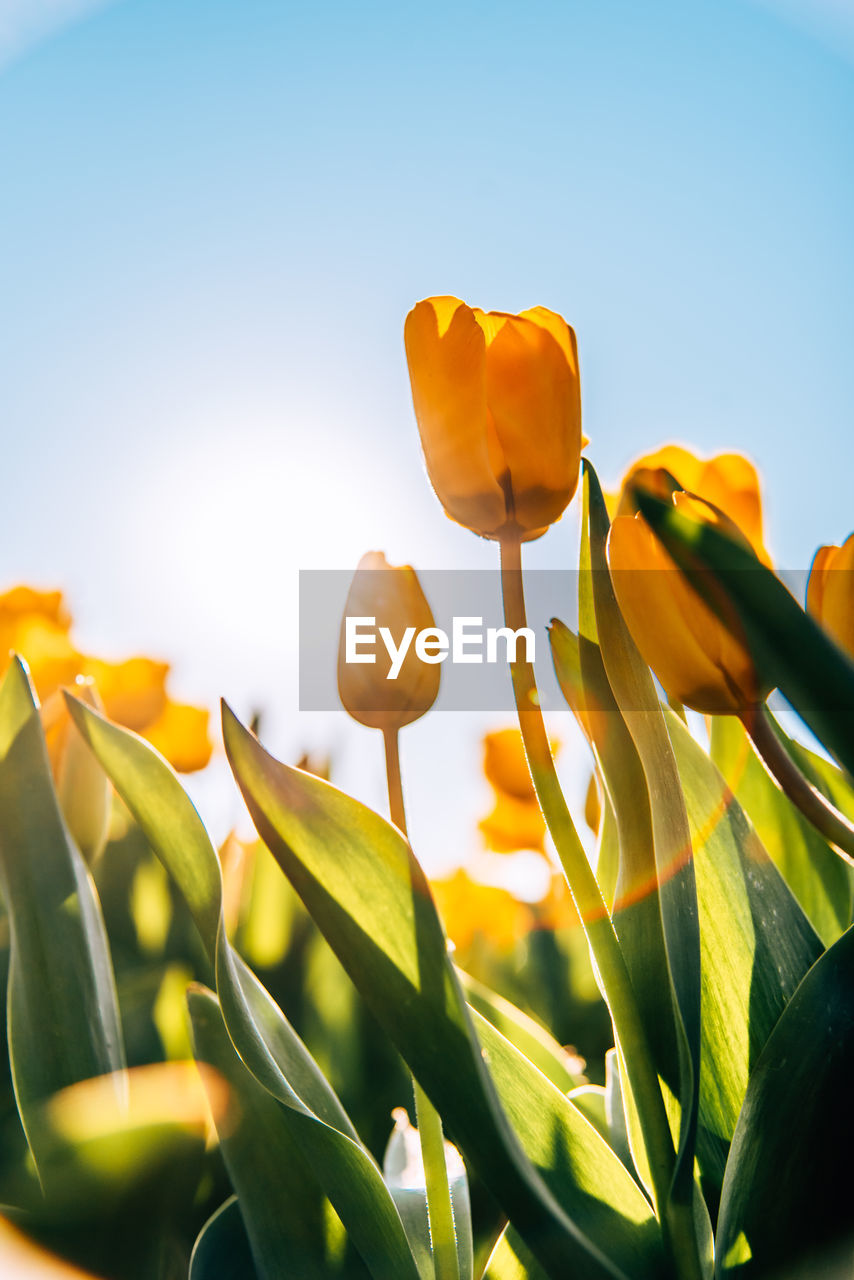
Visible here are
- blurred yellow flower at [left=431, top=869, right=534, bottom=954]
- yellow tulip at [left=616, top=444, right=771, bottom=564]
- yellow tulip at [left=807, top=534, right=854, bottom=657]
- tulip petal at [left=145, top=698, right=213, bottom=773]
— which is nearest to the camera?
yellow tulip at [left=807, top=534, right=854, bottom=657]

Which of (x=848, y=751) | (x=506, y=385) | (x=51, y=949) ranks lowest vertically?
(x=51, y=949)

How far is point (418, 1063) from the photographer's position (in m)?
0.31

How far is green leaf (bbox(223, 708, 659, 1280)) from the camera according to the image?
0.96 ft

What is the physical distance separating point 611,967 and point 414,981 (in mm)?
87

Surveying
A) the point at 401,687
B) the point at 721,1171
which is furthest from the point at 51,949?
the point at 721,1171

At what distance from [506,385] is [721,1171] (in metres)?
0.37

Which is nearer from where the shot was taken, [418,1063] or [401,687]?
[418,1063]

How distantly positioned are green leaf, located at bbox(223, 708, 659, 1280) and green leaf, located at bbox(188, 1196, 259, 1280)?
19 cm

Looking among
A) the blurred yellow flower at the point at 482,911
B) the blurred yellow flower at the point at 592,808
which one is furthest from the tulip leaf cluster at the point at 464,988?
the blurred yellow flower at the point at 482,911

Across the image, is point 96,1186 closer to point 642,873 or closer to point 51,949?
point 51,949

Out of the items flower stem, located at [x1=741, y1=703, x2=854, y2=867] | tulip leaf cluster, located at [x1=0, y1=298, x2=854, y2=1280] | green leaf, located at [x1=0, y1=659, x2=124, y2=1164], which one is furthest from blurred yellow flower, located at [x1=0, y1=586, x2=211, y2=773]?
flower stem, located at [x1=741, y1=703, x2=854, y2=867]

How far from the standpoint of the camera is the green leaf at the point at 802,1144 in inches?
11.9

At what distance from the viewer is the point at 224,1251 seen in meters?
0.44

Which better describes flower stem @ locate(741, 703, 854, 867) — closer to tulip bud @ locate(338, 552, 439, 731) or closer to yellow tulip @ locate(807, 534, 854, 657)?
yellow tulip @ locate(807, 534, 854, 657)
